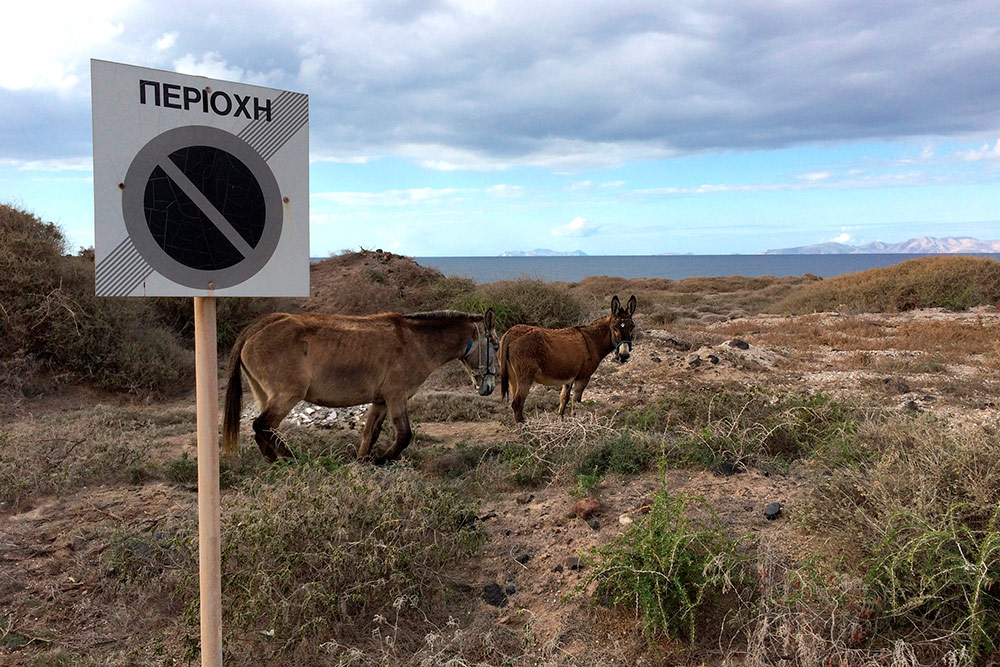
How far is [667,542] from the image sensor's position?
11.6 feet

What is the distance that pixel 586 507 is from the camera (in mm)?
4699

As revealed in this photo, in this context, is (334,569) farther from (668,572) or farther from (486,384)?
(486,384)

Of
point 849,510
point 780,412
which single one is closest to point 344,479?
point 849,510

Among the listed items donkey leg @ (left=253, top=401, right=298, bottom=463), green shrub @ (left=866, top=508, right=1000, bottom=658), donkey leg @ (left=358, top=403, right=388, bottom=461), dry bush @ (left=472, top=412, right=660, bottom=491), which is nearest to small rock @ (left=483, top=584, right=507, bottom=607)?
dry bush @ (left=472, top=412, right=660, bottom=491)

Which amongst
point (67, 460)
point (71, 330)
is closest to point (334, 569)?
point (67, 460)

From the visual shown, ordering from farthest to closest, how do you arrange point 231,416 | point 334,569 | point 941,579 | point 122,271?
point 231,416, point 334,569, point 941,579, point 122,271

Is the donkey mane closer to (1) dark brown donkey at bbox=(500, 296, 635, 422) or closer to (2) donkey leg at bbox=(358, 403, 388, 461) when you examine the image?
(2) donkey leg at bbox=(358, 403, 388, 461)

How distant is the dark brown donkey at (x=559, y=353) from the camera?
8461 millimetres

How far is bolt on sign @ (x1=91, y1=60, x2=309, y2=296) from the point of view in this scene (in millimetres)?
2471

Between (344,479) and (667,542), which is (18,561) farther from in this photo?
(667,542)

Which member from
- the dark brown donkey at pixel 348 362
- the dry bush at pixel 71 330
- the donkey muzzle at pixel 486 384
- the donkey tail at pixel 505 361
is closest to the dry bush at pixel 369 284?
the dry bush at pixel 71 330

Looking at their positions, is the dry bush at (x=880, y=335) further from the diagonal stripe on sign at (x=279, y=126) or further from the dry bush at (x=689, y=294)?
the diagonal stripe on sign at (x=279, y=126)

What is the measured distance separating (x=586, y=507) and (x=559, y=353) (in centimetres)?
410

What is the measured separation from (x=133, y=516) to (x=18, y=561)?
2.54 ft
